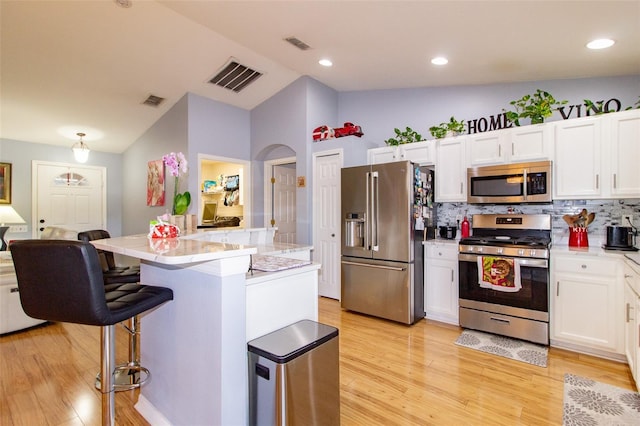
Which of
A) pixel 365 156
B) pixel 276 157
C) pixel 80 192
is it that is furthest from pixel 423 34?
pixel 80 192

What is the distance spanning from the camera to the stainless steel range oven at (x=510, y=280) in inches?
110

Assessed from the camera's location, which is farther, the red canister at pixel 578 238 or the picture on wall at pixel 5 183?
the picture on wall at pixel 5 183

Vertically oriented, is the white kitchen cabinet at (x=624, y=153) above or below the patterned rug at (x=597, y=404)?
above

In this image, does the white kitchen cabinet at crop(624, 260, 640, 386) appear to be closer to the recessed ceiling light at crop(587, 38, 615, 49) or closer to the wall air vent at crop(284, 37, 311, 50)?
the recessed ceiling light at crop(587, 38, 615, 49)

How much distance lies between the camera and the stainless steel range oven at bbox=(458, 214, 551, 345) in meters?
2.79

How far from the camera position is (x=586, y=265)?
8.57 feet

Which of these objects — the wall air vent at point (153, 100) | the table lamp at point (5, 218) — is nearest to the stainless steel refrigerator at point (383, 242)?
the wall air vent at point (153, 100)

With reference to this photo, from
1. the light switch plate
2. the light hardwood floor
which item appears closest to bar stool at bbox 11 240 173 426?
the light hardwood floor

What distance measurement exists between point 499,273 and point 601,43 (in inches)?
80.5

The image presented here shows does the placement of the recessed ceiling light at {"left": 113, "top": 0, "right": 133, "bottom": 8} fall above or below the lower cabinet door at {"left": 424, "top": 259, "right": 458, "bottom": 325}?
above

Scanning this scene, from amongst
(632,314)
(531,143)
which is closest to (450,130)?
(531,143)

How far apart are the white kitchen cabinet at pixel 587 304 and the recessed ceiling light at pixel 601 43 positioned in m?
1.70

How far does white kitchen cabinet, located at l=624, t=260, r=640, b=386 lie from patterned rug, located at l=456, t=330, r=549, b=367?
533 millimetres

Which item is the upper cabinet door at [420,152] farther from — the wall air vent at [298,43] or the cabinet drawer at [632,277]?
the cabinet drawer at [632,277]
